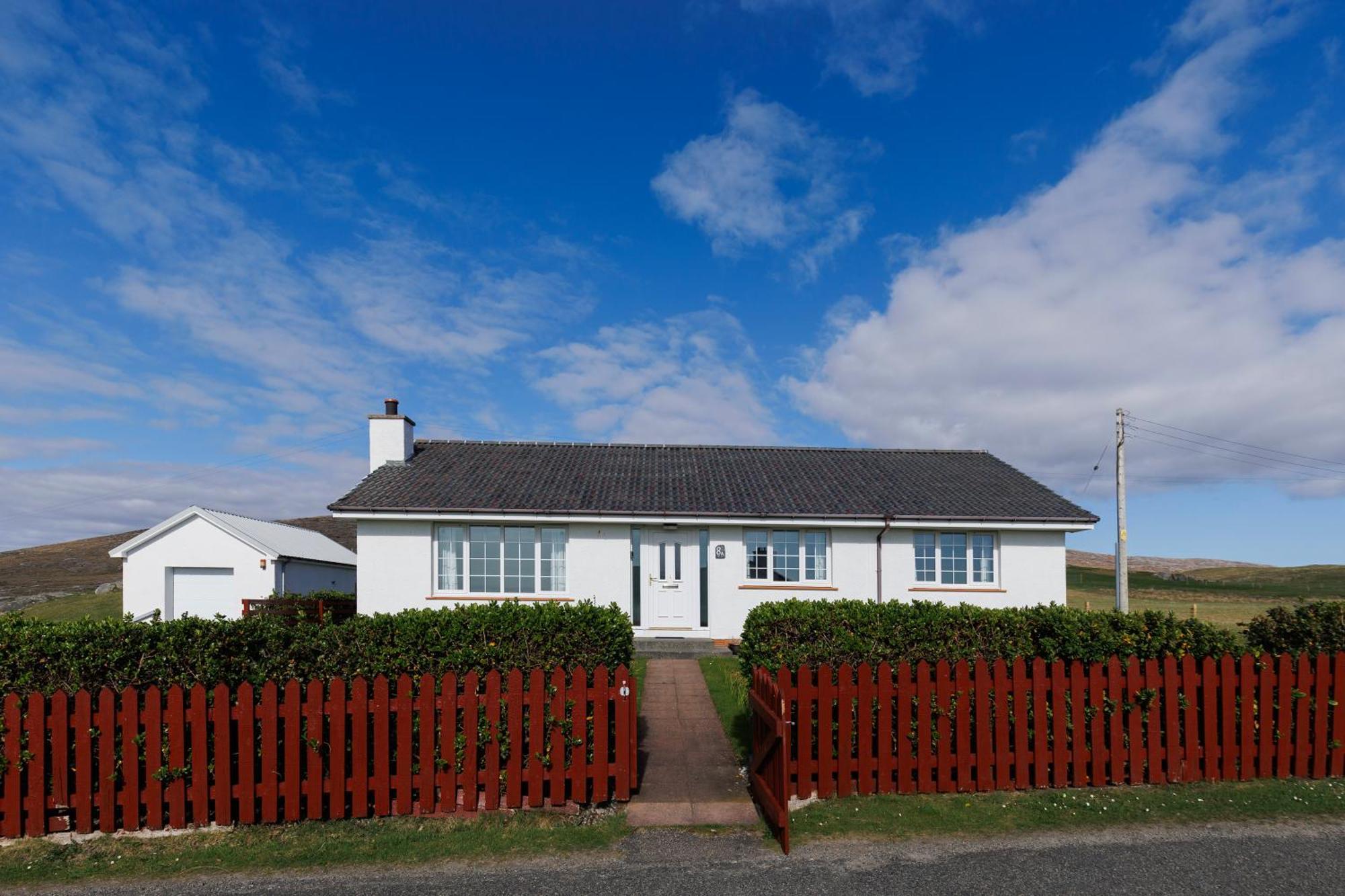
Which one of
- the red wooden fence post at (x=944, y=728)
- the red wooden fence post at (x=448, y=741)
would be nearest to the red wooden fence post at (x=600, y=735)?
the red wooden fence post at (x=448, y=741)

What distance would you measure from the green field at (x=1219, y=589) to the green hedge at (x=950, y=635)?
1699 cm

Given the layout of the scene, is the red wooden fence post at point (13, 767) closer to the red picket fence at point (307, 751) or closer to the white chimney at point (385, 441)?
the red picket fence at point (307, 751)

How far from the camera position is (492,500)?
16234 mm

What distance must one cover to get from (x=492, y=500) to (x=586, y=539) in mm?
2281

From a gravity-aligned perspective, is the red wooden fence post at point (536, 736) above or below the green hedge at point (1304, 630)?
below

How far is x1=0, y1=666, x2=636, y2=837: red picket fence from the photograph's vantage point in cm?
587

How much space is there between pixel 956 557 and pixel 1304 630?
8.88m

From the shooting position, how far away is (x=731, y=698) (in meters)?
10.5

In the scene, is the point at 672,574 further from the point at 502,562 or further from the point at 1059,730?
the point at 1059,730

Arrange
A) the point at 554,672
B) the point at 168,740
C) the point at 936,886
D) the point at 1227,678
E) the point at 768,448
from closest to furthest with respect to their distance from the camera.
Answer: the point at 936,886, the point at 168,740, the point at 554,672, the point at 1227,678, the point at 768,448

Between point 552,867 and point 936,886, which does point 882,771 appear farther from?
point 552,867

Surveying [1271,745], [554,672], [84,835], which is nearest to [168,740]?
[84,835]

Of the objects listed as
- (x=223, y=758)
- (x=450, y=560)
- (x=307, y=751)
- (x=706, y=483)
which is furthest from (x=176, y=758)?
(x=706, y=483)

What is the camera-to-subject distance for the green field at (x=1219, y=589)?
31.5 meters
